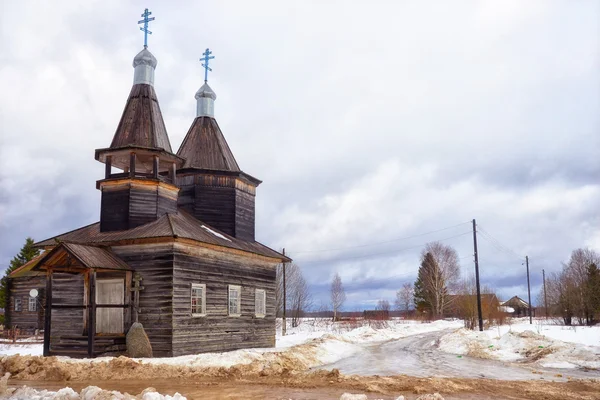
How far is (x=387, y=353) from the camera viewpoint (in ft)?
90.7

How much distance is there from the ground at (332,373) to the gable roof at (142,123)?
30.1 ft

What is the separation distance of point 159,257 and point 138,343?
3104 millimetres

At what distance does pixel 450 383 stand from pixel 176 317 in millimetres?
10248

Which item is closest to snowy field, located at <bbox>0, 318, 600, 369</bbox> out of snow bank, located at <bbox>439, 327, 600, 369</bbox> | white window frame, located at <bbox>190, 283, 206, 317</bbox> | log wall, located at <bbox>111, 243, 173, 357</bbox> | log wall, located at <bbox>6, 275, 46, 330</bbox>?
snow bank, located at <bbox>439, 327, 600, 369</bbox>

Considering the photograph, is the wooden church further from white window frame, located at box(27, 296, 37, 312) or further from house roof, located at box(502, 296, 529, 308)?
house roof, located at box(502, 296, 529, 308)

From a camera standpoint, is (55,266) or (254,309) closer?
(55,266)

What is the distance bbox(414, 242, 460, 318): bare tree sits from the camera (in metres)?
67.2

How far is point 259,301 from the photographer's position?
2684 centimetres

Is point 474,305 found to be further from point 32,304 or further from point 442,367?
point 32,304

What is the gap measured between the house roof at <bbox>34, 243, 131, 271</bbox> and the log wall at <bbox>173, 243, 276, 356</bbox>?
7.19ft

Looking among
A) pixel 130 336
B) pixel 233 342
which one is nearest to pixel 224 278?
pixel 233 342

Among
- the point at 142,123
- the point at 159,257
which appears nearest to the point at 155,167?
the point at 142,123

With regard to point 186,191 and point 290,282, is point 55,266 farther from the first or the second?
point 290,282

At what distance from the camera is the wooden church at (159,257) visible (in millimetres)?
21000
